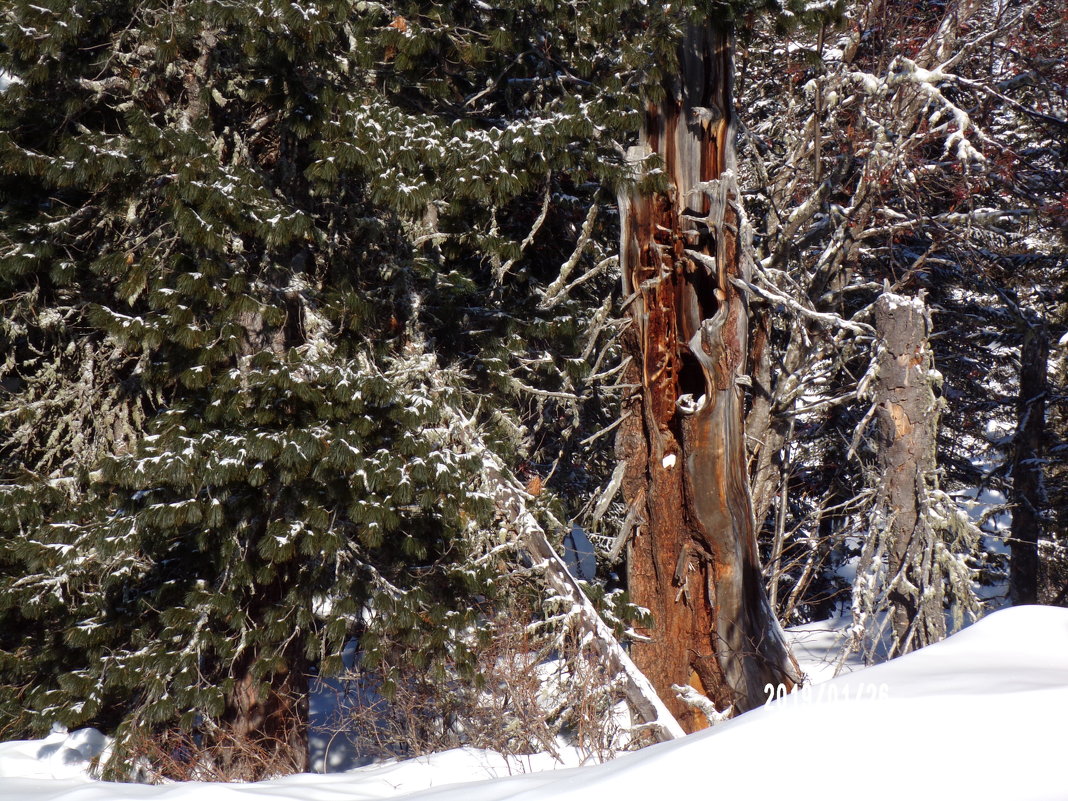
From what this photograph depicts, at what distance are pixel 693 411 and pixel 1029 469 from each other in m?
7.22

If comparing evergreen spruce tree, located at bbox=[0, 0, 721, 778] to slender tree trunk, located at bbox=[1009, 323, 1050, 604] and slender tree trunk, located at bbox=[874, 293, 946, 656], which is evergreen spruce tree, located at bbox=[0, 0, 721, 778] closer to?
slender tree trunk, located at bbox=[874, 293, 946, 656]

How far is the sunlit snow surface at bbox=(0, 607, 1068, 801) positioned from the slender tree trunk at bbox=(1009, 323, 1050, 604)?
29.3 feet

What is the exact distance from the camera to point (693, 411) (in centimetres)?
641

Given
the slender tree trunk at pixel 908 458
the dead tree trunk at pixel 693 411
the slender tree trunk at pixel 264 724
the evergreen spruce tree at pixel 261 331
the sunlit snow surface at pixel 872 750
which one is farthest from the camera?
the dead tree trunk at pixel 693 411

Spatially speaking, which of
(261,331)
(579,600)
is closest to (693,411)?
(579,600)

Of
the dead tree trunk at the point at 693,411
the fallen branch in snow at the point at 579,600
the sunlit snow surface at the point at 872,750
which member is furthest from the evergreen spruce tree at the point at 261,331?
the sunlit snow surface at the point at 872,750

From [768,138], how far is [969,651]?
7642 millimetres

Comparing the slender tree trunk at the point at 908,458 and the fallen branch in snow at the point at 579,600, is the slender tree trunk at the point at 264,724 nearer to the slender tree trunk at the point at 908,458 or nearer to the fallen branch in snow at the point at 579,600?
the fallen branch in snow at the point at 579,600

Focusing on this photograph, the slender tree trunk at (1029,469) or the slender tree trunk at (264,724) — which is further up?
the slender tree trunk at (1029,469)

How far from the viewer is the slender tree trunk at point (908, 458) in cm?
590

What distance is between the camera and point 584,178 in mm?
6234

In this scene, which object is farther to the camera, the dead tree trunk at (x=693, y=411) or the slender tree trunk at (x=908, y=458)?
the dead tree trunk at (x=693, y=411)

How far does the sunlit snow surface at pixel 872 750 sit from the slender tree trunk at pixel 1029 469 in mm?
8928

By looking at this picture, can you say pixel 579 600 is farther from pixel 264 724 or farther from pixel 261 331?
pixel 261 331
